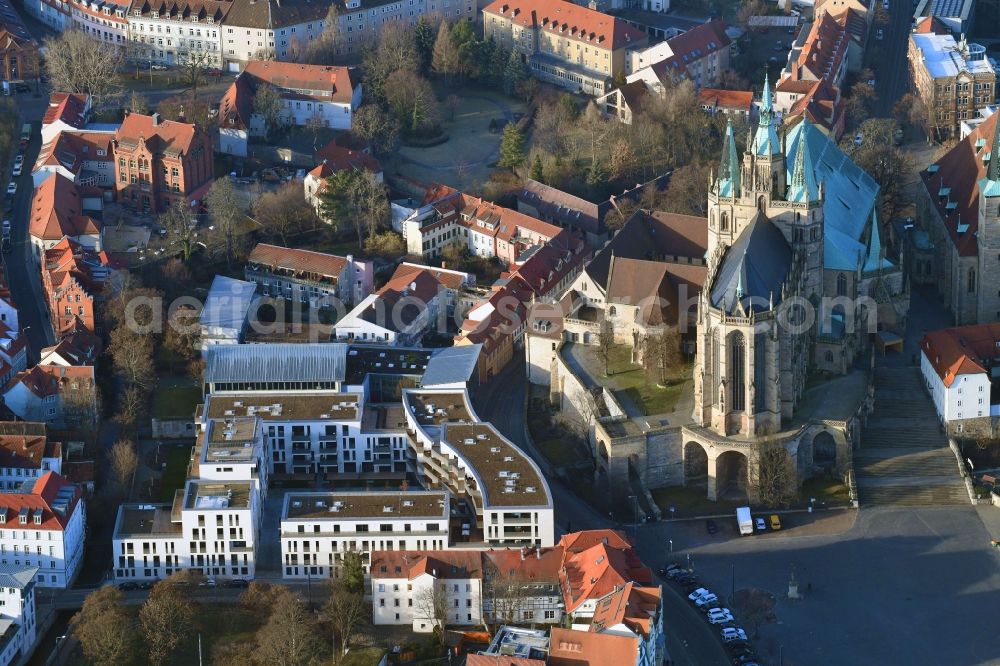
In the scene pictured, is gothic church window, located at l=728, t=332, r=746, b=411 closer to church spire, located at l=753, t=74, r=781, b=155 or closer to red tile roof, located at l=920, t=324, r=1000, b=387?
red tile roof, located at l=920, t=324, r=1000, b=387

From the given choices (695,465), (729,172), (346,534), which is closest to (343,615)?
(346,534)

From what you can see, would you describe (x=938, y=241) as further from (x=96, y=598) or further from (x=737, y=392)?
(x=96, y=598)

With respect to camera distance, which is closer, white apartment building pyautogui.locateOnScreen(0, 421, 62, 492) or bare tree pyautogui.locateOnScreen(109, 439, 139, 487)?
white apartment building pyautogui.locateOnScreen(0, 421, 62, 492)

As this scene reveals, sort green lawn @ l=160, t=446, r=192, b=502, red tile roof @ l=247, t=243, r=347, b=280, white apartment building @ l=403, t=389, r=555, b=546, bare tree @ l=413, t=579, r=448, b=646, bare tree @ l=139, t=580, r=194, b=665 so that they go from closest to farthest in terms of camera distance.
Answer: bare tree @ l=139, t=580, r=194, b=665 → bare tree @ l=413, t=579, r=448, b=646 → white apartment building @ l=403, t=389, r=555, b=546 → green lawn @ l=160, t=446, r=192, b=502 → red tile roof @ l=247, t=243, r=347, b=280

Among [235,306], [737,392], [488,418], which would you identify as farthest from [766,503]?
[235,306]

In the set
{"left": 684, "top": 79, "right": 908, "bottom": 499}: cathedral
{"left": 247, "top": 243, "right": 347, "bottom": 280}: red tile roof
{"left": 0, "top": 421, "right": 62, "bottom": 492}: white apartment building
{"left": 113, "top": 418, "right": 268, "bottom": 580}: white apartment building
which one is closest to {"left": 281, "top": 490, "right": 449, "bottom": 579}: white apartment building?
{"left": 113, "top": 418, "right": 268, "bottom": 580}: white apartment building

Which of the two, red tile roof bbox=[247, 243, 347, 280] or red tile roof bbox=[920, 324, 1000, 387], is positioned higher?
red tile roof bbox=[920, 324, 1000, 387]
